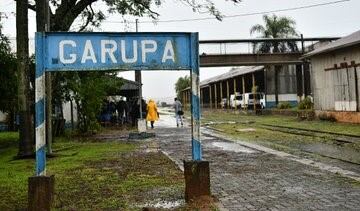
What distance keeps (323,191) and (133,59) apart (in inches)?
136

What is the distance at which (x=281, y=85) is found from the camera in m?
55.5

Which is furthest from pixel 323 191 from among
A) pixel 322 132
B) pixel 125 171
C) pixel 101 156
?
pixel 322 132

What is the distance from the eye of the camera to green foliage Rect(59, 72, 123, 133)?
22.8 metres

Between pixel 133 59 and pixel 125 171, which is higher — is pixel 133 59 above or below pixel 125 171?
above

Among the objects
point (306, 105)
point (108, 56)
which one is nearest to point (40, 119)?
point (108, 56)

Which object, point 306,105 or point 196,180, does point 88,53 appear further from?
A: point 306,105

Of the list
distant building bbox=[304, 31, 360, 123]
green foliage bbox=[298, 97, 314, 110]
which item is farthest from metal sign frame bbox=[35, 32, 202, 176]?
green foliage bbox=[298, 97, 314, 110]

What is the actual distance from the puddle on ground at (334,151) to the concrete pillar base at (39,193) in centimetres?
735

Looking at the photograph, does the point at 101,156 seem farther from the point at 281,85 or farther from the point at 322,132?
the point at 281,85

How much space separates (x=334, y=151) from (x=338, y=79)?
14.7 metres

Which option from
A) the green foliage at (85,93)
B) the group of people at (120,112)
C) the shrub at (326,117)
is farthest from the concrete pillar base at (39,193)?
the group of people at (120,112)

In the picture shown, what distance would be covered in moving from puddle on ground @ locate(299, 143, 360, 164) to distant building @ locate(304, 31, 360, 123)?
1005 cm

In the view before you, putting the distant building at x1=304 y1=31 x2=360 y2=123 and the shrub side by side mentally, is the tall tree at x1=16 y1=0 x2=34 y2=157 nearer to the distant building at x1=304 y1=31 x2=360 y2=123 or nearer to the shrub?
the distant building at x1=304 y1=31 x2=360 y2=123

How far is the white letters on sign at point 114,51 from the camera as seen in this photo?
7078 mm
